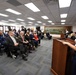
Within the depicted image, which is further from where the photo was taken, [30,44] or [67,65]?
[30,44]

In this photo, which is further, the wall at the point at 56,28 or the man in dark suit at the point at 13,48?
the wall at the point at 56,28

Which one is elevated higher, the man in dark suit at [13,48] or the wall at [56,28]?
the wall at [56,28]

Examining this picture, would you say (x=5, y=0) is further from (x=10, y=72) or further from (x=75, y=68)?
(x=75, y=68)

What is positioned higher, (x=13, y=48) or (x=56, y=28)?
(x=56, y=28)

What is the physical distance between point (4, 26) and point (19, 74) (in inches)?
539

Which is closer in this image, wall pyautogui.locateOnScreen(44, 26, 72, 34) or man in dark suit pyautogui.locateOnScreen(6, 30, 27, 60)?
man in dark suit pyautogui.locateOnScreen(6, 30, 27, 60)

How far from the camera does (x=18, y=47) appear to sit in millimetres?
3146

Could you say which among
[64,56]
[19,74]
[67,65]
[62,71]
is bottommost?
[19,74]

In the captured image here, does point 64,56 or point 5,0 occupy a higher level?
point 5,0

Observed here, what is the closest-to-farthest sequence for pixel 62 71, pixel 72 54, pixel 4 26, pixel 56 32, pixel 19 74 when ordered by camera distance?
pixel 72 54, pixel 62 71, pixel 19 74, pixel 4 26, pixel 56 32

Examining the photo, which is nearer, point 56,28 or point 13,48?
point 13,48

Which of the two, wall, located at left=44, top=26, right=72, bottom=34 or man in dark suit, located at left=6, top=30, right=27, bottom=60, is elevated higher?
wall, located at left=44, top=26, right=72, bottom=34

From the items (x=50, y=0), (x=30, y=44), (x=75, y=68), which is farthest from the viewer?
(x=30, y=44)

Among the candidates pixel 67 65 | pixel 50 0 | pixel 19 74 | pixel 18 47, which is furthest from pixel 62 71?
pixel 50 0
